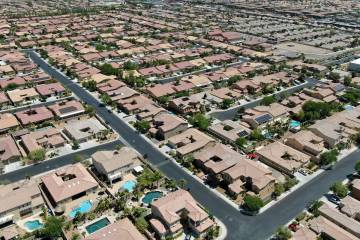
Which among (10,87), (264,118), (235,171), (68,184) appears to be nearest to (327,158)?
(235,171)

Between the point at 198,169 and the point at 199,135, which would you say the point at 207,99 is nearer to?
the point at 199,135

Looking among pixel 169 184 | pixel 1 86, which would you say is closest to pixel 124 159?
pixel 169 184

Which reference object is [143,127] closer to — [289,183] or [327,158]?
[289,183]

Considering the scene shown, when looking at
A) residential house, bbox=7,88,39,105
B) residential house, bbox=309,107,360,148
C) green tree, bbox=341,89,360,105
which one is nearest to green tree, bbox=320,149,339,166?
residential house, bbox=309,107,360,148

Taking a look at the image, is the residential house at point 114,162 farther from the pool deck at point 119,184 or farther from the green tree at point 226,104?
the green tree at point 226,104

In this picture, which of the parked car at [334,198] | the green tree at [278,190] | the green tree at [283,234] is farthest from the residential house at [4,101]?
the parked car at [334,198]

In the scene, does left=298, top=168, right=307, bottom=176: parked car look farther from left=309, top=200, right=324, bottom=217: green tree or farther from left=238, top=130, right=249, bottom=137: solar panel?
left=238, top=130, right=249, bottom=137: solar panel
